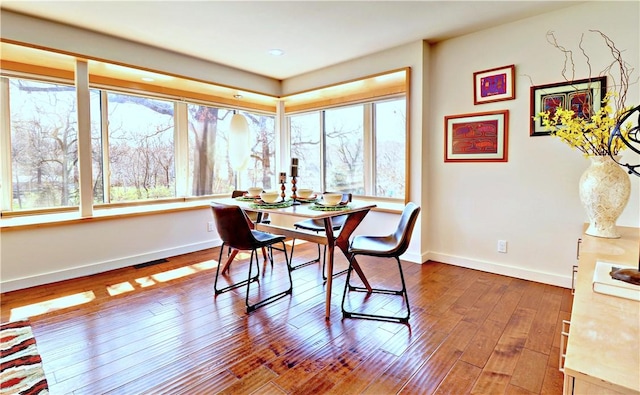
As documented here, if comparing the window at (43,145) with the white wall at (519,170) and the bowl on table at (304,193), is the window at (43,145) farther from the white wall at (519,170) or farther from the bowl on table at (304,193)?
the white wall at (519,170)

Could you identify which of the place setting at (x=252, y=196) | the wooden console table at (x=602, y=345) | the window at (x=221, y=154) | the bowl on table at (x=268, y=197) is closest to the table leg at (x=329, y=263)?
the bowl on table at (x=268, y=197)

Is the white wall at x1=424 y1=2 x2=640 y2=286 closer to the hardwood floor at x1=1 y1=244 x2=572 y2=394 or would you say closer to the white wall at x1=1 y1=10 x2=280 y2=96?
the hardwood floor at x1=1 y1=244 x2=572 y2=394

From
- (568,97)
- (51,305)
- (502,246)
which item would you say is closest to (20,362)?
(51,305)

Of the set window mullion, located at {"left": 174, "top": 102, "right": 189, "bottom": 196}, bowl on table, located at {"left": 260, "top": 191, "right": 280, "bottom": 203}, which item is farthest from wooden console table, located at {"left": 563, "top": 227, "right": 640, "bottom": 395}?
window mullion, located at {"left": 174, "top": 102, "right": 189, "bottom": 196}

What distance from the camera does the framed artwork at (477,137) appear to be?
321 centimetres

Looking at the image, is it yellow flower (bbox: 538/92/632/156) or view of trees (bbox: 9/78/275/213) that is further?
view of trees (bbox: 9/78/275/213)

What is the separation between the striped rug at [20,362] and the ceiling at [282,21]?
8.31 ft

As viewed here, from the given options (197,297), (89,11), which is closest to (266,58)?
(89,11)

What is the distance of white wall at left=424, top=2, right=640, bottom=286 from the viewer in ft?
8.92

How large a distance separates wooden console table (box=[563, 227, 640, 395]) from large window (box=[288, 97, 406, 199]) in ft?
10.1

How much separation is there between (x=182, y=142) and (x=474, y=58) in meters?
3.68

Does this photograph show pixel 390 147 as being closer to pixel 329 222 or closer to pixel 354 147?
pixel 354 147

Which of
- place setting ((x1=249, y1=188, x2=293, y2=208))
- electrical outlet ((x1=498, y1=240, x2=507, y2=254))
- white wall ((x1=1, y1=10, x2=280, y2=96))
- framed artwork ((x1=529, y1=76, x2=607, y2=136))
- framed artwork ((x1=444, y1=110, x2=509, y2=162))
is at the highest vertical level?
white wall ((x1=1, y1=10, x2=280, y2=96))

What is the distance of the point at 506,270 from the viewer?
10.8 ft
